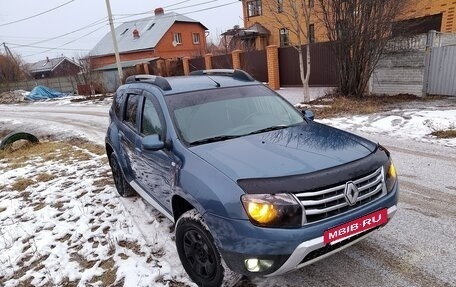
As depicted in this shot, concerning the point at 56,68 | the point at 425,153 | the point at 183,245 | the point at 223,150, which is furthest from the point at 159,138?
the point at 56,68

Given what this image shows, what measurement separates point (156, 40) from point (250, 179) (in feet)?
130

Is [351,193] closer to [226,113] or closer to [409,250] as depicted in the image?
[409,250]

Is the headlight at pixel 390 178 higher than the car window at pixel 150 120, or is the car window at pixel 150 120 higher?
the car window at pixel 150 120

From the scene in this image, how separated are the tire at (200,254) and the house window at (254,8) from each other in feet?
111

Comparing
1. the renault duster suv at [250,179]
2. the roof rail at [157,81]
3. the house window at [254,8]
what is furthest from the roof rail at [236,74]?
the house window at [254,8]

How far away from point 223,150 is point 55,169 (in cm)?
564

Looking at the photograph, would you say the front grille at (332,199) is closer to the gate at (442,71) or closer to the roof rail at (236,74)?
the roof rail at (236,74)

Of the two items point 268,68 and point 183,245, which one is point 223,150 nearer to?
point 183,245

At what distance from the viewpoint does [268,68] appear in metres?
17.8

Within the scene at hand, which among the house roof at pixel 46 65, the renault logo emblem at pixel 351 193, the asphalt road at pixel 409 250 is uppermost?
the house roof at pixel 46 65

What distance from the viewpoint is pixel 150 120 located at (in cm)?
382

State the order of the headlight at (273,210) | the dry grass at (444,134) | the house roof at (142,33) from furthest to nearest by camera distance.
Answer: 1. the house roof at (142,33)
2. the dry grass at (444,134)
3. the headlight at (273,210)

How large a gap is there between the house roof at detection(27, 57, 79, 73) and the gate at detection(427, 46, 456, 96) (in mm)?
59034

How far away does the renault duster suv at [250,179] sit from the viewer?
242 cm
